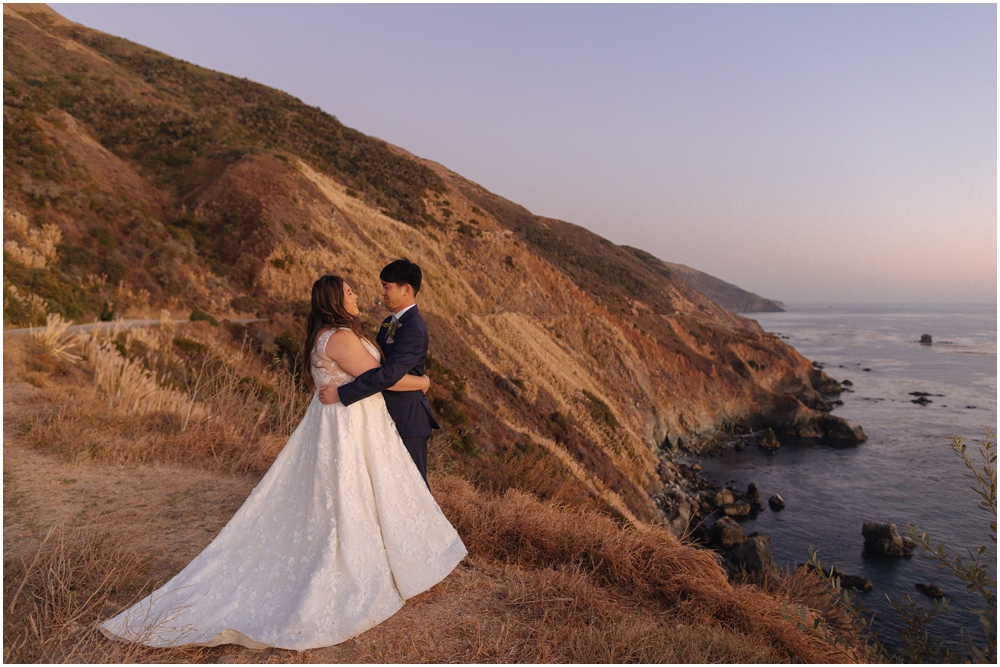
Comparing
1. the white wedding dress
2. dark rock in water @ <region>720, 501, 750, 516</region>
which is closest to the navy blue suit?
the white wedding dress

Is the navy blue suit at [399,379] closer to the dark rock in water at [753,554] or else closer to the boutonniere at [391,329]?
the boutonniere at [391,329]

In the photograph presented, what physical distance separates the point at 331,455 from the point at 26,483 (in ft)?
12.8

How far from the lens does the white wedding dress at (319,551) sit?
325 centimetres

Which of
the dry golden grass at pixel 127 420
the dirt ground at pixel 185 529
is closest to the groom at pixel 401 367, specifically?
the dirt ground at pixel 185 529

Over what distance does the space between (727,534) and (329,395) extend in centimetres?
2093

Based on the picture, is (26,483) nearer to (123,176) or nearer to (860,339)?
(123,176)

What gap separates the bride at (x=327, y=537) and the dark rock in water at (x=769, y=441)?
35.7m

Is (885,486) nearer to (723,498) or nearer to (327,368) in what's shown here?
(723,498)

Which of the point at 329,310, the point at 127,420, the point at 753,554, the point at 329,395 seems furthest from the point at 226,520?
the point at 753,554

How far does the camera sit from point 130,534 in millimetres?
4379

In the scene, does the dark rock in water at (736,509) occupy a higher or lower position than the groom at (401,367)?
lower

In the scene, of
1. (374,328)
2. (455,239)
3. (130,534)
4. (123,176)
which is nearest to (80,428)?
(130,534)

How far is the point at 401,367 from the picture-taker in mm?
3695

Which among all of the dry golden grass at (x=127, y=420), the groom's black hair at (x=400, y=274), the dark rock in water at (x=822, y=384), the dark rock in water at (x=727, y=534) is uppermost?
the groom's black hair at (x=400, y=274)
